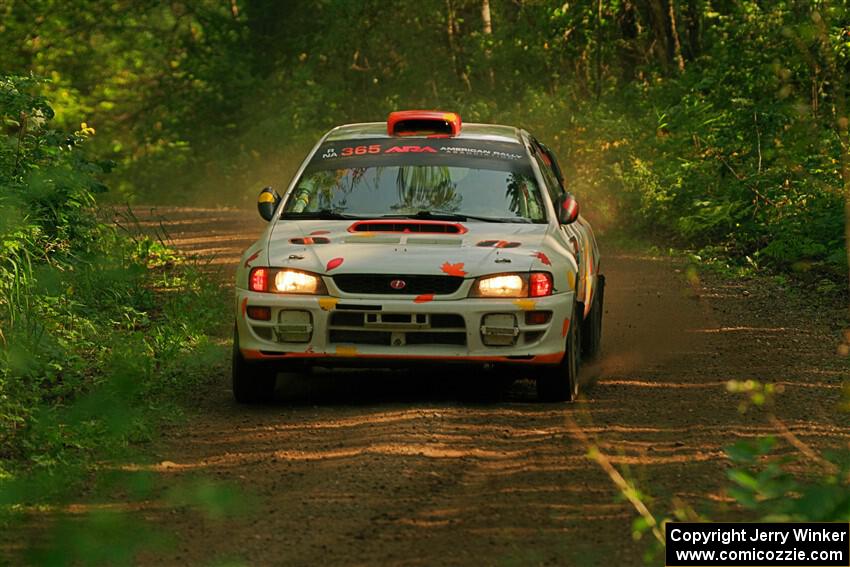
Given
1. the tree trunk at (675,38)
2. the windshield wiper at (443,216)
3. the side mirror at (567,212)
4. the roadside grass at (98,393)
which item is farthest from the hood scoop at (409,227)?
the tree trunk at (675,38)

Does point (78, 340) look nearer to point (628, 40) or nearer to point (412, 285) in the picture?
point (412, 285)

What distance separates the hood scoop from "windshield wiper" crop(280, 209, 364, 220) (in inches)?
11.1

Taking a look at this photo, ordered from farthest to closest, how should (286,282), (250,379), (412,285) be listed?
(250,379) < (286,282) < (412,285)

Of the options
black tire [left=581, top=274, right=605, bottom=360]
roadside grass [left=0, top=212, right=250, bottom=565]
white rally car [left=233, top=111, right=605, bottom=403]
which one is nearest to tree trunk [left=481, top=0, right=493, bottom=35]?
roadside grass [left=0, top=212, right=250, bottom=565]

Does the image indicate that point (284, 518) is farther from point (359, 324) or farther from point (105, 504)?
point (359, 324)

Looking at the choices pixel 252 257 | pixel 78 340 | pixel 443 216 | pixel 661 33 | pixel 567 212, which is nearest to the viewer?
pixel 252 257

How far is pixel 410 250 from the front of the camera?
8.89 metres

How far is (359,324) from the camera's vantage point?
8844 mm

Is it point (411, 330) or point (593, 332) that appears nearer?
point (411, 330)

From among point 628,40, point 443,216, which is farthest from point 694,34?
point 443,216

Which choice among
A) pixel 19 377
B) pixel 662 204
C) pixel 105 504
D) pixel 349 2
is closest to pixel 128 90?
pixel 349 2

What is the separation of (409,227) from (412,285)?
61cm

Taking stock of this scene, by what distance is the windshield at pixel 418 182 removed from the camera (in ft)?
31.9

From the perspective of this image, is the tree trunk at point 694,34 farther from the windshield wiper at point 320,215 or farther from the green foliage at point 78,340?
the windshield wiper at point 320,215
